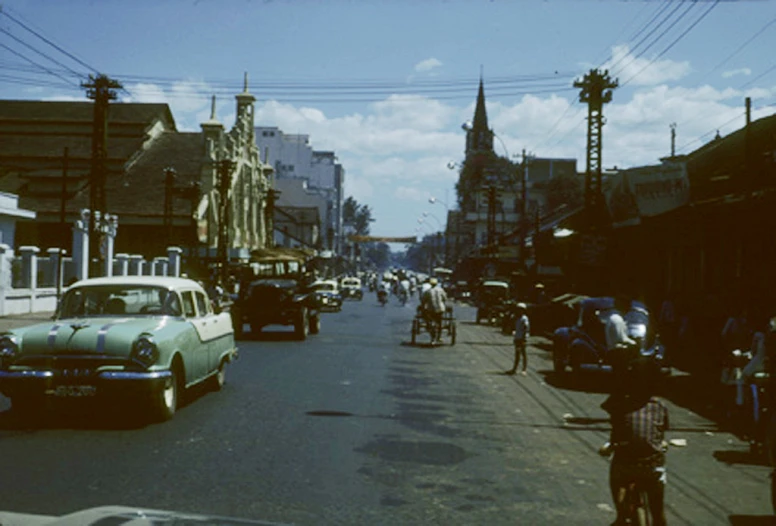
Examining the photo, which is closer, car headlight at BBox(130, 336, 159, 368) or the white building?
car headlight at BBox(130, 336, 159, 368)

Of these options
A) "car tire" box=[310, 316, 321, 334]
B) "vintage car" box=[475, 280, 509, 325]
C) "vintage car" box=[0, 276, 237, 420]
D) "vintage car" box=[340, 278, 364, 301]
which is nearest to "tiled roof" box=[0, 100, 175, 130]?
"vintage car" box=[340, 278, 364, 301]

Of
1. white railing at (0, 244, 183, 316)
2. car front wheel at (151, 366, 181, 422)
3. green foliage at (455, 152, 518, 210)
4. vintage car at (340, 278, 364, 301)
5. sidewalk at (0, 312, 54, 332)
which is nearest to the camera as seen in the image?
car front wheel at (151, 366, 181, 422)

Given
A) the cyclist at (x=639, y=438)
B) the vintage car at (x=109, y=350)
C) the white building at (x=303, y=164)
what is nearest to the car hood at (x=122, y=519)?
the cyclist at (x=639, y=438)

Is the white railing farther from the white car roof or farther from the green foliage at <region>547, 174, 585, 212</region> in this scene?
the green foliage at <region>547, 174, 585, 212</region>

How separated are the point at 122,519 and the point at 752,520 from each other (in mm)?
4913

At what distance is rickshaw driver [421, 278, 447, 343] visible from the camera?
24.2 m

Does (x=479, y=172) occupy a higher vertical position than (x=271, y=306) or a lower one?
higher

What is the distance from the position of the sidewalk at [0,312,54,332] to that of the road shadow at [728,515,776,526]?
21148 millimetres

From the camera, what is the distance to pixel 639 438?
5809 mm

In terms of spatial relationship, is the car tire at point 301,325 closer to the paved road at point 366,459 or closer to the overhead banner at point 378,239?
the paved road at point 366,459

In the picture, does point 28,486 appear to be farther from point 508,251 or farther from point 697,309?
point 508,251

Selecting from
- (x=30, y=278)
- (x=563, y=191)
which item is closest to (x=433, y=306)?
(x=30, y=278)

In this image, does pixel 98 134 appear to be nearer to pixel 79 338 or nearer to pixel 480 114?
pixel 79 338

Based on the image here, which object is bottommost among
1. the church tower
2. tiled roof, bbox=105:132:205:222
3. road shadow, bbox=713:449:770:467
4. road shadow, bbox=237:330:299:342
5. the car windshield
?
road shadow, bbox=713:449:770:467
